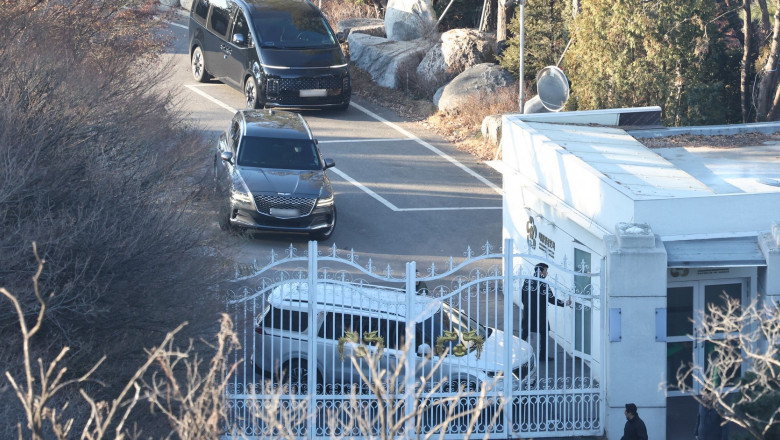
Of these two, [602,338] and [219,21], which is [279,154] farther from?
[219,21]

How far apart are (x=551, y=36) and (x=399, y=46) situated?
444 centimetres

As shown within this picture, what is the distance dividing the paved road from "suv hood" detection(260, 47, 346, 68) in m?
1.39

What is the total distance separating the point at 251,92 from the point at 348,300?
13235 millimetres

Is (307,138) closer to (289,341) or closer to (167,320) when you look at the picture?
(289,341)

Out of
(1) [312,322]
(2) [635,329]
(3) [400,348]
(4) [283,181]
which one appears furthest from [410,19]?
(3) [400,348]

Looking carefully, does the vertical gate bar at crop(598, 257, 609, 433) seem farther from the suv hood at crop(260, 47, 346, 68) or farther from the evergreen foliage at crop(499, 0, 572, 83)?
the evergreen foliage at crop(499, 0, 572, 83)

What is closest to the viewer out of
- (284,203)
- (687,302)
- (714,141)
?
(687,302)

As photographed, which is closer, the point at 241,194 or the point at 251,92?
the point at 241,194

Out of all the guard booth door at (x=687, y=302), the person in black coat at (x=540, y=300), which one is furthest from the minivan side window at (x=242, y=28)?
the guard booth door at (x=687, y=302)

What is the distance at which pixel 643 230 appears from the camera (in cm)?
1160

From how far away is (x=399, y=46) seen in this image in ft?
93.0

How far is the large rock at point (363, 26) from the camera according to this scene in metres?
30.0

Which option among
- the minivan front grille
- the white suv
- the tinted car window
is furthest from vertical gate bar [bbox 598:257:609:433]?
the minivan front grille

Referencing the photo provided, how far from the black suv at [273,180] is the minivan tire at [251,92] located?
4821 millimetres
